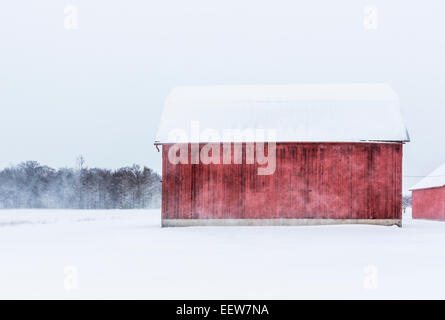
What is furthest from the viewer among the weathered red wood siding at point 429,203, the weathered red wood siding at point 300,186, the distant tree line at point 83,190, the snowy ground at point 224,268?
the distant tree line at point 83,190

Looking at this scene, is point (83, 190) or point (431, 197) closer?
point (431, 197)

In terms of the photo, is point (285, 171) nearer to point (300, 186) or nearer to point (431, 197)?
point (300, 186)

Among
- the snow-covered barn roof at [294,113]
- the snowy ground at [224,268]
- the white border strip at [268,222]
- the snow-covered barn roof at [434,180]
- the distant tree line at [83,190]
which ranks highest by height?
the snow-covered barn roof at [294,113]

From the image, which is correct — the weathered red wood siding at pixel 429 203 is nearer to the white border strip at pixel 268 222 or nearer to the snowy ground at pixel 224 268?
the white border strip at pixel 268 222

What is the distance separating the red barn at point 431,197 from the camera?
2639 centimetres

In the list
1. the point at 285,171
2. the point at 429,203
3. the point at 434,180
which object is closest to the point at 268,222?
the point at 285,171

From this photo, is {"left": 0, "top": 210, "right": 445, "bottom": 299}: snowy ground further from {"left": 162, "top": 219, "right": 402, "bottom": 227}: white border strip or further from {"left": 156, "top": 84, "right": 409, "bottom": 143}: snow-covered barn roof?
{"left": 156, "top": 84, "right": 409, "bottom": 143}: snow-covered barn roof

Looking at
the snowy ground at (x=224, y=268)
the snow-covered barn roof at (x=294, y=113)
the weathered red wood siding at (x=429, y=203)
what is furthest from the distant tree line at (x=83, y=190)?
the snowy ground at (x=224, y=268)

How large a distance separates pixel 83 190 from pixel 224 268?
209 feet

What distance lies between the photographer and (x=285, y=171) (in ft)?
58.9

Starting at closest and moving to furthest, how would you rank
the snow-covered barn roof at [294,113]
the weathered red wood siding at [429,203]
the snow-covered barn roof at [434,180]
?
the snow-covered barn roof at [294,113] < the weathered red wood siding at [429,203] < the snow-covered barn roof at [434,180]

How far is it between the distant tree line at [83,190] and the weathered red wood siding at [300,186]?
Answer: 4858cm

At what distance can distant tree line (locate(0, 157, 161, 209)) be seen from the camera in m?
65.6

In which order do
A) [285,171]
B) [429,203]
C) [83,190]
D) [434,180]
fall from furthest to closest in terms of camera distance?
[83,190] → [429,203] → [434,180] → [285,171]
